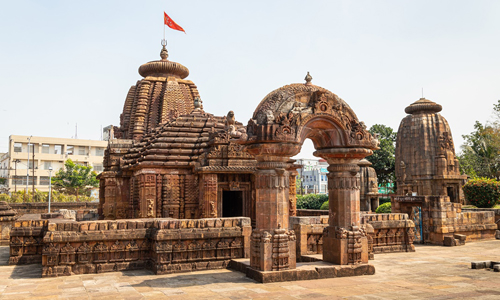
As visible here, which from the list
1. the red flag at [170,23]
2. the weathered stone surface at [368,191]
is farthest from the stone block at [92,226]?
the weathered stone surface at [368,191]

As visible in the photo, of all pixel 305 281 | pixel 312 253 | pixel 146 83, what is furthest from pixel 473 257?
pixel 146 83

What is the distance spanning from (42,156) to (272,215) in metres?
68.5

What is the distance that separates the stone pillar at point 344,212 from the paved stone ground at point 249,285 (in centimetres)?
70

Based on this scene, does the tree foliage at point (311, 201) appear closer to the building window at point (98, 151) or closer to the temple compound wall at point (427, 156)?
the temple compound wall at point (427, 156)

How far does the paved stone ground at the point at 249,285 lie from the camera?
8.34m

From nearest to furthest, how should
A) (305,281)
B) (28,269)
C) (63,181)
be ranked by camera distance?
1. (305,281)
2. (28,269)
3. (63,181)

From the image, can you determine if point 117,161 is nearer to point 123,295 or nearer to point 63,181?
point 123,295

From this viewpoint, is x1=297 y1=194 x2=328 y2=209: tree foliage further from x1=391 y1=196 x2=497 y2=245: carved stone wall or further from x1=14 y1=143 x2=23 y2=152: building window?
x1=14 y1=143 x2=23 y2=152: building window

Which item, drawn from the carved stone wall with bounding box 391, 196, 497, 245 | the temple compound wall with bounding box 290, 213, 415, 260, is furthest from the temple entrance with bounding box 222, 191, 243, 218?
the temple compound wall with bounding box 290, 213, 415, 260

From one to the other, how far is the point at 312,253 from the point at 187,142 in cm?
880

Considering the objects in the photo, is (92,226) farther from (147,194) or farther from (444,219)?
(444,219)

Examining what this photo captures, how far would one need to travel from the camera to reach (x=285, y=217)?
10203mm

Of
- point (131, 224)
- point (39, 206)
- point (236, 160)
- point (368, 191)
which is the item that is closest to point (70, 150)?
point (39, 206)

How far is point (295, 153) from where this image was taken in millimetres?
10336
